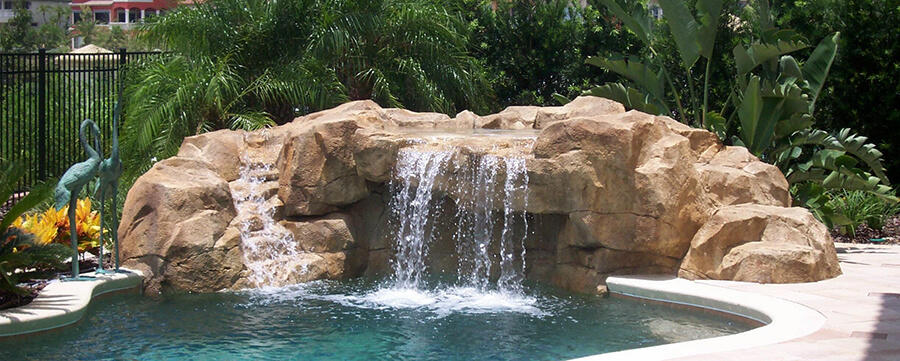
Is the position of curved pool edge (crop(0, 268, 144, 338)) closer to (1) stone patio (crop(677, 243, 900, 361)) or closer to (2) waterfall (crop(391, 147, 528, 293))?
(2) waterfall (crop(391, 147, 528, 293))

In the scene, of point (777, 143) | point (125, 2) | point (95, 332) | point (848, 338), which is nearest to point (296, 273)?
point (95, 332)

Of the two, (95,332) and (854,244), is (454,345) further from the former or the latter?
(854,244)

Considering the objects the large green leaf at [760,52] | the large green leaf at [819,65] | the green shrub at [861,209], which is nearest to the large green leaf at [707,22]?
the large green leaf at [760,52]

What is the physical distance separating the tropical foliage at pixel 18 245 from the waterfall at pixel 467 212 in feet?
11.7

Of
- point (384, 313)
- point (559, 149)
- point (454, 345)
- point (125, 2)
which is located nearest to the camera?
point (454, 345)

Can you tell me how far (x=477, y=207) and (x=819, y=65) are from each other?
18.1 ft

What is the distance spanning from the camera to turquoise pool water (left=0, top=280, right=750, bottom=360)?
7043 millimetres

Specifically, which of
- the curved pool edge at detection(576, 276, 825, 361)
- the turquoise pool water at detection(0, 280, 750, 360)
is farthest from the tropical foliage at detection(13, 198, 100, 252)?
the curved pool edge at detection(576, 276, 825, 361)

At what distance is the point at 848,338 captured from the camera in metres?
6.62

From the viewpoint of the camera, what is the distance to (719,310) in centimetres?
823

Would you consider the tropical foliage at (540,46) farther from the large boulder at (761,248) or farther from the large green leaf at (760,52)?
the large boulder at (761,248)

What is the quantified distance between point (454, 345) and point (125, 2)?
2907 inches

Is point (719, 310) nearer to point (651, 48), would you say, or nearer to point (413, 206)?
point (413, 206)

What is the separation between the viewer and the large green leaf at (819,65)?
12.0m
